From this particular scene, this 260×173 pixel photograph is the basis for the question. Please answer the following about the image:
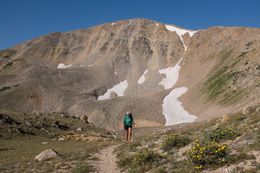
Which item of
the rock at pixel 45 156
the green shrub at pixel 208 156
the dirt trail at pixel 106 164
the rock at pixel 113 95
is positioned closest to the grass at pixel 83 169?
the dirt trail at pixel 106 164

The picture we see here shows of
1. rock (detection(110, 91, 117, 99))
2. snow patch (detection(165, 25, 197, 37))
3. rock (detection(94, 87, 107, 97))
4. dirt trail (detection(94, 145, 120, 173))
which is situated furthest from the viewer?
snow patch (detection(165, 25, 197, 37))

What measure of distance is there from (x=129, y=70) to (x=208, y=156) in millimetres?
140241

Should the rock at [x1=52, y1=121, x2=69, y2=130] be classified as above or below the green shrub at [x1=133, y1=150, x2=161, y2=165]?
above

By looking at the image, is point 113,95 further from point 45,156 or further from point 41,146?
point 45,156

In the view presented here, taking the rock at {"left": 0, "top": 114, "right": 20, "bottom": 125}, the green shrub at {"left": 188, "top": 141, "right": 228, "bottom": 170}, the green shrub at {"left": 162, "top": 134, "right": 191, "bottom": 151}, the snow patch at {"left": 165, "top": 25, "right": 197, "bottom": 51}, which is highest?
the snow patch at {"left": 165, "top": 25, "right": 197, "bottom": 51}

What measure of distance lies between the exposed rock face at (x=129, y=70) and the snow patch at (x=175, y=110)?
2.00 m

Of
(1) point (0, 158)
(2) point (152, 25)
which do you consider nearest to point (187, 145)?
(1) point (0, 158)

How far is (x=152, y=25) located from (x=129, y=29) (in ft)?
39.9

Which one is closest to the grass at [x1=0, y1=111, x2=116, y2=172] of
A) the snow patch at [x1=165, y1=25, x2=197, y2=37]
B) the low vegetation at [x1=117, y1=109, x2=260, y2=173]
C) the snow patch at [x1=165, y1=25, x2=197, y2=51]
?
the low vegetation at [x1=117, y1=109, x2=260, y2=173]

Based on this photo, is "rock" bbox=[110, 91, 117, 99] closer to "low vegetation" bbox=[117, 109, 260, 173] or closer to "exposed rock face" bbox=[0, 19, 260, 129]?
"exposed rock face" bbox=[0, 19, 260, 129]

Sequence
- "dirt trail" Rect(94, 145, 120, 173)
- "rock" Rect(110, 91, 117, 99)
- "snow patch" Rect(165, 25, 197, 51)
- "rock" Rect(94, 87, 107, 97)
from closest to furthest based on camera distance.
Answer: "dirt trail" Rect(94, 145, 120, 173)
"rock" Rect(110, 91, 117, 99)
"rock" Rect(94, 87, 107, 97)
"snow patch" Rect(165, 25, 197, 51)

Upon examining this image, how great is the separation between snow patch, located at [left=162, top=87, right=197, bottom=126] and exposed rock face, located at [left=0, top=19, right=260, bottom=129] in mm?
2004

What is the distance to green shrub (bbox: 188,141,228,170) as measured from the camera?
43.3 feet

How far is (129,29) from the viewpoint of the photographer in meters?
172
